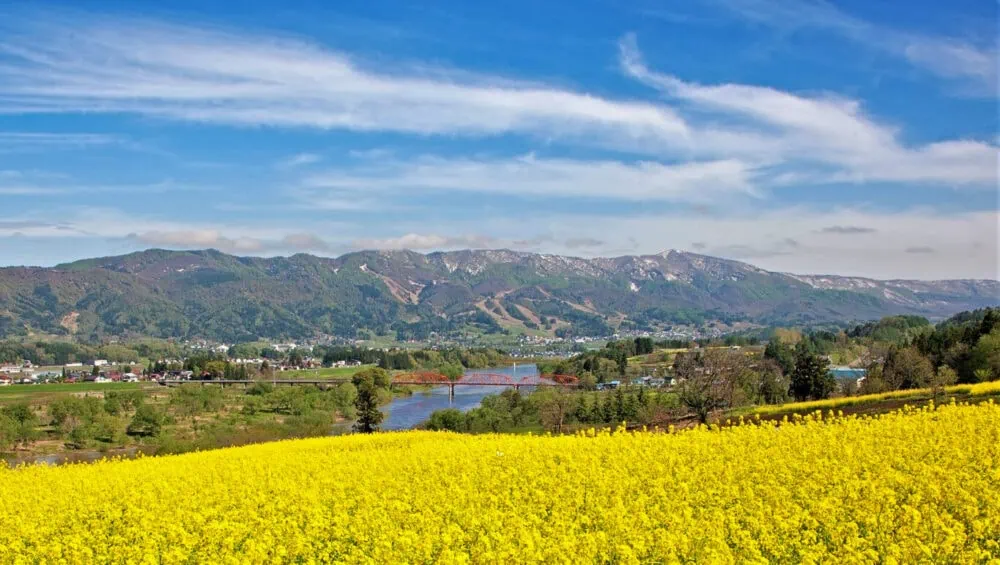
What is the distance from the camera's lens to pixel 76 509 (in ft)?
59.6

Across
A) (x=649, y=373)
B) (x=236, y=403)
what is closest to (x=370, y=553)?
(x=236, y=403)

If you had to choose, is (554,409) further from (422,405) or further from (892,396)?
(892,396)

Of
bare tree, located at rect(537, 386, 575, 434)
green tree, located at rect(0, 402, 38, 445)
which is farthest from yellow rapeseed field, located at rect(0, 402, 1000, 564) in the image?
green tree, located at rect(0, 402, 38, 445)

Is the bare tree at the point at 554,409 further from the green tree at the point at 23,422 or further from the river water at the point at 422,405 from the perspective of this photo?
the green tree at the point at 23,422

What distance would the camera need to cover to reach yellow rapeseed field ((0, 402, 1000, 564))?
10.6 meters

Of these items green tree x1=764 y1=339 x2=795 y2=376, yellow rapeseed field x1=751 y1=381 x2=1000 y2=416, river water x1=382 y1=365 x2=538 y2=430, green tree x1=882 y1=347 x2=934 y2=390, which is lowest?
river water x1=382 y1=365 x2=538 y2=430

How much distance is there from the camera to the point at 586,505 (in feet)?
45.9

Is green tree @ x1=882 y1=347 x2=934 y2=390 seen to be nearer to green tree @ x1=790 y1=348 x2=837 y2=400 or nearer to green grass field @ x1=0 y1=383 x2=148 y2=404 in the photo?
green tree @ x1=790 y1=348 x2=837 y2=400

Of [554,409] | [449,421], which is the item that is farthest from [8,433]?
[554,409]

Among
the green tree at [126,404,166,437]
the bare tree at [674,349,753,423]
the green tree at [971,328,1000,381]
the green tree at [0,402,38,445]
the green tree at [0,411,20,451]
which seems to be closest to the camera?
the bare tree at [674,349,753,423]

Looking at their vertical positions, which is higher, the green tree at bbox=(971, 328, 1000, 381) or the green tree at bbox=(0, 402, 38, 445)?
the green tree at bbox=(971, 328, 1000, 381)

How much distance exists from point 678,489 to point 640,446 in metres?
6.09

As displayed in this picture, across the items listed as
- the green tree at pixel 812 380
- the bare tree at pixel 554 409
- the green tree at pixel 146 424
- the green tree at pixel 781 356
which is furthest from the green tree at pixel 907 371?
the green tree at pixel 146 424

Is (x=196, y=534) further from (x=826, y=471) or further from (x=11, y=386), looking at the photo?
(x=11, y=386)
